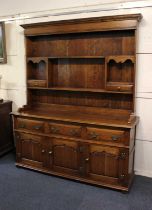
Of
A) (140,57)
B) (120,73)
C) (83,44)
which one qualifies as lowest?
(120,73)

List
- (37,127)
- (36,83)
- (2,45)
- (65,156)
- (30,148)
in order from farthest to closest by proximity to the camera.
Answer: (2,45) < (36,83) < (30,148) < (37,127) < (65,156)

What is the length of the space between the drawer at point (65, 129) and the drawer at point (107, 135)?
159mm

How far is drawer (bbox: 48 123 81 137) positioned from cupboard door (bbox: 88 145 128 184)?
26 cm

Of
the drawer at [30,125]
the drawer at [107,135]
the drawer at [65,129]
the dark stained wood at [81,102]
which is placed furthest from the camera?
the drawer at [30,125]

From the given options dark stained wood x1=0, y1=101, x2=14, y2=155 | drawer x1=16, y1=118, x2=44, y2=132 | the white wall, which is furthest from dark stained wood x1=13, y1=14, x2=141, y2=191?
dark stained wood x1=0, y1=101, x2=14, y2=155

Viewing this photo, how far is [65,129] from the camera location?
290 centimetres

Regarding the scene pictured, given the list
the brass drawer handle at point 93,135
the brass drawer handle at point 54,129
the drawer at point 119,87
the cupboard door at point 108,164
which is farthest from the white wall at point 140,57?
the brass drawer handle at point 54,129

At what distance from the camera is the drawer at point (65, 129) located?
9.30 ft

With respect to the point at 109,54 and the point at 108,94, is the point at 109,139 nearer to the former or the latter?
the point at 108,94

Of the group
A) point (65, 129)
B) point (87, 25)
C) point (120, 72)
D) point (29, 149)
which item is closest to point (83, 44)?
point (87, 25)

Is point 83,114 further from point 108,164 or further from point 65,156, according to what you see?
point 108,164

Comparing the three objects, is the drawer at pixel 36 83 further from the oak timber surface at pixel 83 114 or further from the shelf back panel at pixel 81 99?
the oak timber surface at pixel 83 114

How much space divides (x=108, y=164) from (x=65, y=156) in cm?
57

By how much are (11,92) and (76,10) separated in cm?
168
